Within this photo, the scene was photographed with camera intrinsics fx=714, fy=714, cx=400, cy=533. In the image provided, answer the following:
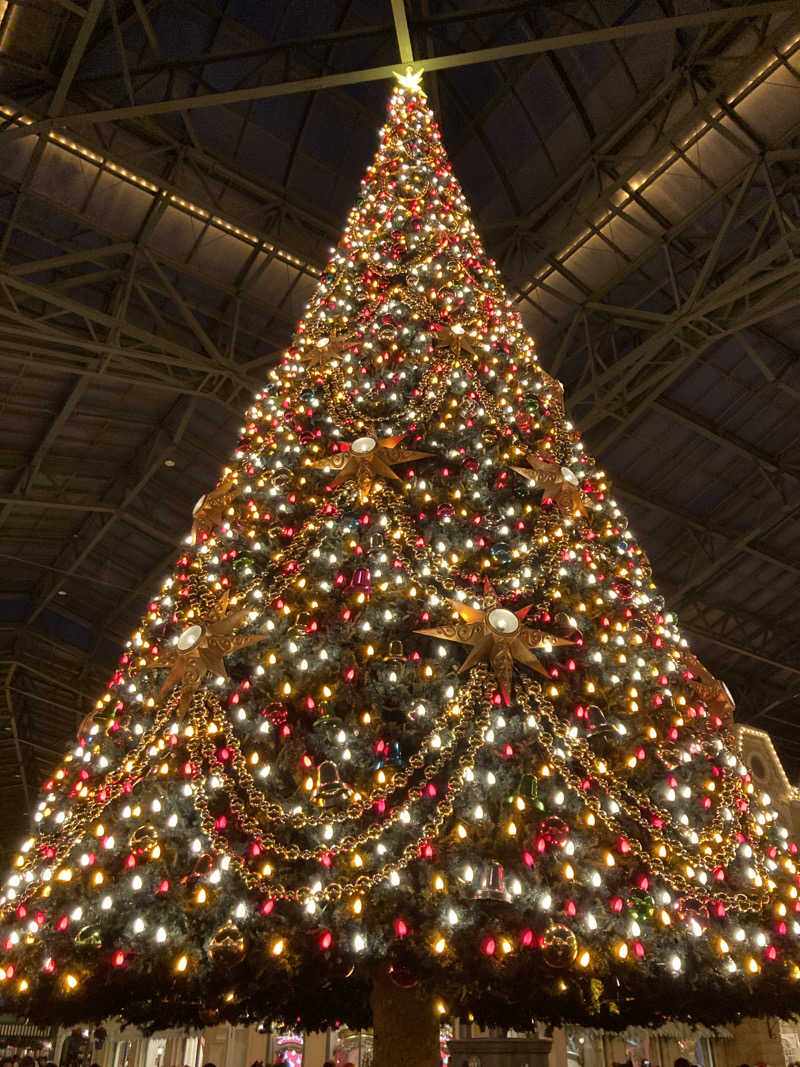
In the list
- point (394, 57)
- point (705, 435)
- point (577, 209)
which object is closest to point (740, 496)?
point (705, 435)

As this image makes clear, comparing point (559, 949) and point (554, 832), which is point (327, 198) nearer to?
point (554, 832)

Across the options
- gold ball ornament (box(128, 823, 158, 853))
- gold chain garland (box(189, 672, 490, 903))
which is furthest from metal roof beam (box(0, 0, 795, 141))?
gold ball ornament (box(128, 823, 158, 853))

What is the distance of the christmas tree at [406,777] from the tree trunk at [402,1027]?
0.02 m

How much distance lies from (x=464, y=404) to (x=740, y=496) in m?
10.1

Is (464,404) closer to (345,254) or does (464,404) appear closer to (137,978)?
(345,254)

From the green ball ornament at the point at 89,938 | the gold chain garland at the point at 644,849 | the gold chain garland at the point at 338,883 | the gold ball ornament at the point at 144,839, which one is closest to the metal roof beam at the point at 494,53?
the gold chain garland at the point at 644,849

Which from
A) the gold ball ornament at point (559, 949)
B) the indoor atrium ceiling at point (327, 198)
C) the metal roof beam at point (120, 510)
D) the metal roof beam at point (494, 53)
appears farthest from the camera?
the metal roof beam at point (120, 510)

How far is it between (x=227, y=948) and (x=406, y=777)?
2.50ft

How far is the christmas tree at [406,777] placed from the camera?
2.25 meters

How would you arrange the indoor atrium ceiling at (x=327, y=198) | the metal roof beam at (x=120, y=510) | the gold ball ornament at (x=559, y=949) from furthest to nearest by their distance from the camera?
the metal roof beam at (x=120, y=510) < the indoor atrium ceiling at (x=327, y=198) < the gold ball ornament at (x=559, y=949)

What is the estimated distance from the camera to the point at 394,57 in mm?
7730

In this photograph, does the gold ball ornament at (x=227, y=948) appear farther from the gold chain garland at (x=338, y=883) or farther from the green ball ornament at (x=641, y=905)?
the green ball ornament at (x=641, y=905)

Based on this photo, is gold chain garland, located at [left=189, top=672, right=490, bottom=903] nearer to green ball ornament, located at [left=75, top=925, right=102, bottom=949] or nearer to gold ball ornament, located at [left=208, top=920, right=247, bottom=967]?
gold ball ornament, located at [left=208, top=920, right=247, bottom=967]

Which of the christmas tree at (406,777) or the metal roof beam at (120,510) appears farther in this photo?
the metal roof beam at (120,510)
